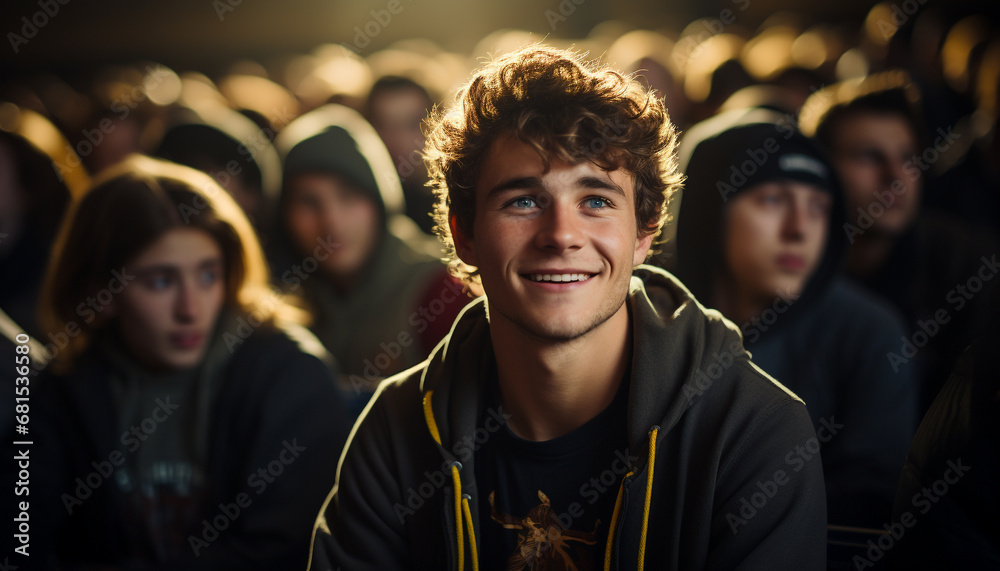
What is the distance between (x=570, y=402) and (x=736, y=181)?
1.12 meters

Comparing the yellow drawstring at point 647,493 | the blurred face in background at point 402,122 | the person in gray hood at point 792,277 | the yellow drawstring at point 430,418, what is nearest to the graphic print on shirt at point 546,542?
the yellow drawstring at point 647,493

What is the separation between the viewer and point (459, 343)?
58.1 inches

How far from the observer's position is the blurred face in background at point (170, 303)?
6.24 ft

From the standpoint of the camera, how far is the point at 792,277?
6.97 ft

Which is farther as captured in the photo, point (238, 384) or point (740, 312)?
point (740, 312)

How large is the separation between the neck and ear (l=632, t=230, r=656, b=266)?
111mm

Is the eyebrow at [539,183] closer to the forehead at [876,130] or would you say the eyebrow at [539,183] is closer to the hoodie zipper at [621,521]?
the hoodie zipper at [621,521]

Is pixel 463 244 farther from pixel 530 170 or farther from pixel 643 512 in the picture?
pixel 643 512

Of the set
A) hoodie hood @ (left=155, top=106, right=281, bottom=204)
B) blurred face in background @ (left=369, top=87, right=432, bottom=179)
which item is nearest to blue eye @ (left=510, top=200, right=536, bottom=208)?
hoodie hood @ (left=155, top=106, right=281, bottom=204)

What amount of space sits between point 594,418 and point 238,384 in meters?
1.05

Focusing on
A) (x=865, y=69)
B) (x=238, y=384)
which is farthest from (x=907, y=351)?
(x=865, y=69)

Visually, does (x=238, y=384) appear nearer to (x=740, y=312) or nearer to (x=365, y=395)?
(x=365, y=395)

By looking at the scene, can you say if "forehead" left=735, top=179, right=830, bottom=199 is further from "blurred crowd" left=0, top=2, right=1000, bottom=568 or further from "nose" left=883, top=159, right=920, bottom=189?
"nose" left=883, top=159, right=920, bottom=189

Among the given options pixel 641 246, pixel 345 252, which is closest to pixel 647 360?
pixel 641 246
